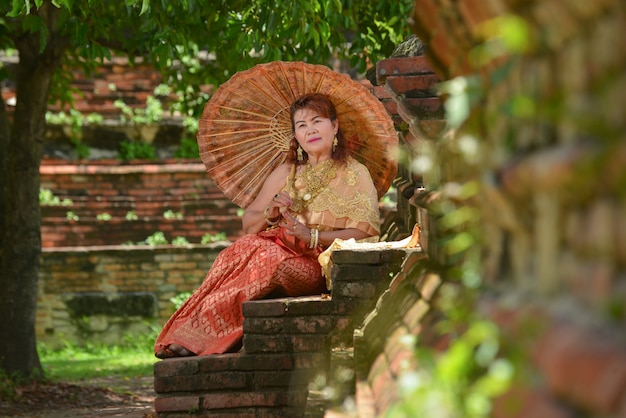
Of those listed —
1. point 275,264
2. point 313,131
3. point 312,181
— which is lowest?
point 275,264

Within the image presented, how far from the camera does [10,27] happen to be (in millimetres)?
8672

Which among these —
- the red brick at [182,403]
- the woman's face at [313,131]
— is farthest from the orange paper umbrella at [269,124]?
the red brick at [182,403]

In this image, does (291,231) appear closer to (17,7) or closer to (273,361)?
(273,361)

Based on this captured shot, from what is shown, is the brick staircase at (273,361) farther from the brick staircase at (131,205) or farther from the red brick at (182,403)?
the brick staircase at (131,205)

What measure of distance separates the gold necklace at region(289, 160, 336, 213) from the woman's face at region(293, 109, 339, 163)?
0.26 ft

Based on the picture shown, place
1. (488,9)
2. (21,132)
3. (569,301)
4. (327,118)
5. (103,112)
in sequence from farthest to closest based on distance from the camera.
Answer: (103,112) < (21,132) < (327,118) < (488,9) < (569,301)

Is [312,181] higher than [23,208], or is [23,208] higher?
[312,181]

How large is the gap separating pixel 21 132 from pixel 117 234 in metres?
3.35

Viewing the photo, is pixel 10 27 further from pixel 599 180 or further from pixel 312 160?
pixel 599 180

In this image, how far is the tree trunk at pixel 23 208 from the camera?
8.54 m

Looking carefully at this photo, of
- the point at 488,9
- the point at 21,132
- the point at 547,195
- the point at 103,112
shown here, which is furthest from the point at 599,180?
the point at 103,112

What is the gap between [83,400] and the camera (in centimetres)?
853

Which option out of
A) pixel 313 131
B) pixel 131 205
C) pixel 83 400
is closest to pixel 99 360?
pixel 131 205

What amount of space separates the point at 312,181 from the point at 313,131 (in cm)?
25
